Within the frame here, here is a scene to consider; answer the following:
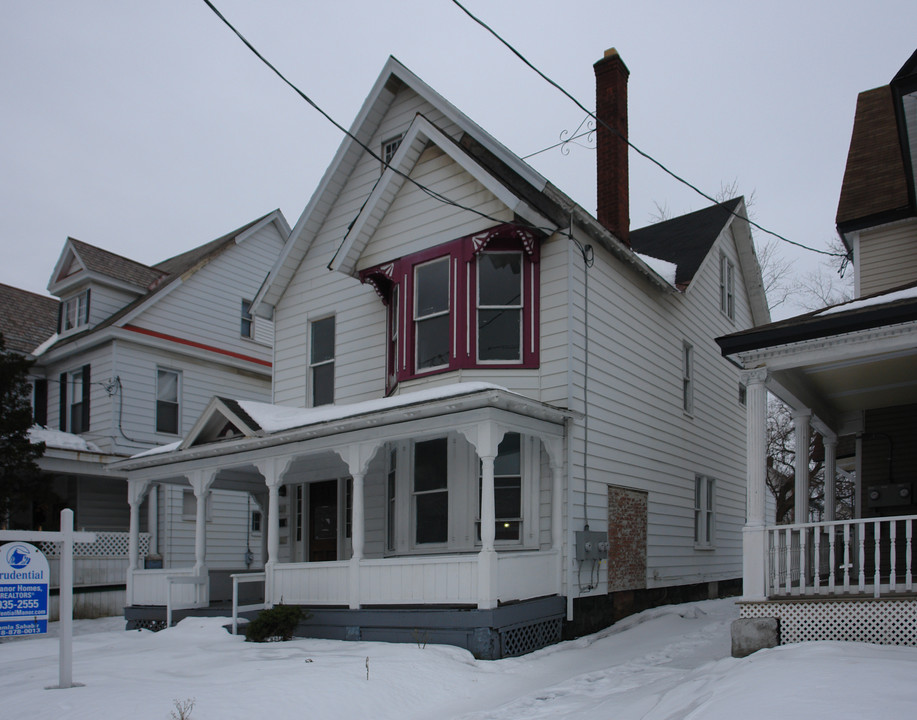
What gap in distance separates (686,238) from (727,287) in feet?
6.66

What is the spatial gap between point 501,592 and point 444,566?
887 mm

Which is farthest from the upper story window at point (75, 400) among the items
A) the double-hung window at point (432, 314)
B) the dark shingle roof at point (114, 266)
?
the double-hung window at point (432, 314)

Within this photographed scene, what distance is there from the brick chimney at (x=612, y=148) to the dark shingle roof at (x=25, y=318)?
17842 millimetres

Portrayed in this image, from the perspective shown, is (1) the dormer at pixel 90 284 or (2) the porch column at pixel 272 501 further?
(1) the dormer at pixel 90 284

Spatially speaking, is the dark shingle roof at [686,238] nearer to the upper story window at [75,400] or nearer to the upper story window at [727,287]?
the upper story window at [727,287]

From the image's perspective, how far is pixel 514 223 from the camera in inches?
532

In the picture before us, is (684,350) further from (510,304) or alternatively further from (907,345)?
(907,345)

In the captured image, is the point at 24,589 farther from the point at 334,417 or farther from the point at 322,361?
the point at 322,361

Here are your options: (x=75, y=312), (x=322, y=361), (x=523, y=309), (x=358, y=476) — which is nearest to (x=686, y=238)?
(x=523, y=309)

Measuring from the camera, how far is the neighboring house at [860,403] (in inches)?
375

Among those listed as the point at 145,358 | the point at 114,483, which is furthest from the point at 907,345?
the point at 114,483

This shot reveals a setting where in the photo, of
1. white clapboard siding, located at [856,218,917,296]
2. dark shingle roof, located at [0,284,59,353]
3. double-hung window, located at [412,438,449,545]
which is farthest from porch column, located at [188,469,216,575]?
white clapboard siding, located at [856,218,917,296]

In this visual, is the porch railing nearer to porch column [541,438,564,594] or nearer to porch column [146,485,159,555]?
porch column [541,438,564,594]

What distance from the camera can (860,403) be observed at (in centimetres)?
1387
